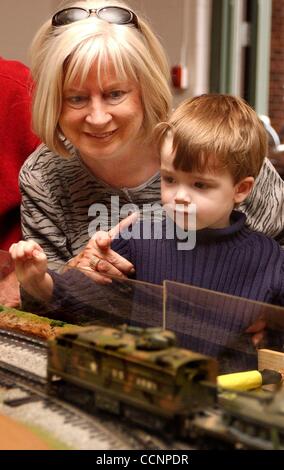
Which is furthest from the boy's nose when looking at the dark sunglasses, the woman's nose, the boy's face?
the dark sunglasses

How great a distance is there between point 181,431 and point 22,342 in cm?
78

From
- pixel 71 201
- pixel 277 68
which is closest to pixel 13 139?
pixel 71 201

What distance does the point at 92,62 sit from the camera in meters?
2.30

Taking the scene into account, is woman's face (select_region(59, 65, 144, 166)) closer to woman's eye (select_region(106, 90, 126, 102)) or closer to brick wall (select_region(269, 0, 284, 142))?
woman's eye (select_region(106, 90, 126, 102))

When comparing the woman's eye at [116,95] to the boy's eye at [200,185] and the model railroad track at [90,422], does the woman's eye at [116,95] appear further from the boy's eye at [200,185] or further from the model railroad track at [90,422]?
the model railroad track at [90,422]

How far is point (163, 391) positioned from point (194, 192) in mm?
792

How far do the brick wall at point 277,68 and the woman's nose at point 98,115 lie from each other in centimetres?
479

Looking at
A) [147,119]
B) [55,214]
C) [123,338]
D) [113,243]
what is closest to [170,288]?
[123,338]

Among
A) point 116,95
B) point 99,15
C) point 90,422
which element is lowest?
point 90,422

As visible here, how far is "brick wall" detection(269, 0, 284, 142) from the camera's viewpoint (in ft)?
22.8

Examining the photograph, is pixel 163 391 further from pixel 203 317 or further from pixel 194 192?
pixel 194 192

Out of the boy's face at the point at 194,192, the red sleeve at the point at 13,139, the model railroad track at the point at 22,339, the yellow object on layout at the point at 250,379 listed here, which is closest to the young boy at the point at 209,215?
the boy's face at the point at 194,192

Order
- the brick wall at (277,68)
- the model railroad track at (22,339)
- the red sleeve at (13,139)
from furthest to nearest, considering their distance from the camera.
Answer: the brick wall at (277,68), the red sleeve at (13,139), the model railroad track at (22,339)

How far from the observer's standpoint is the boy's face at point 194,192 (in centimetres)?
202
